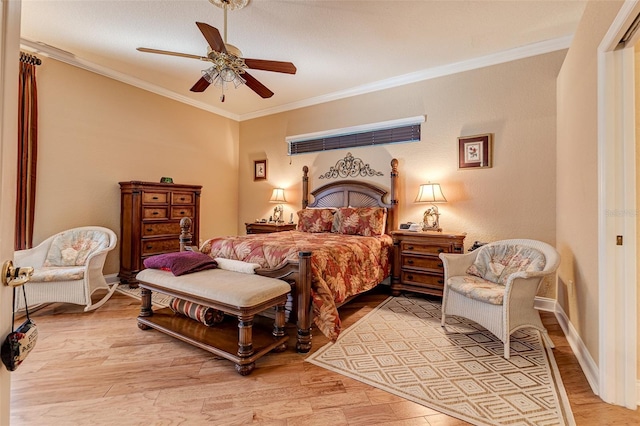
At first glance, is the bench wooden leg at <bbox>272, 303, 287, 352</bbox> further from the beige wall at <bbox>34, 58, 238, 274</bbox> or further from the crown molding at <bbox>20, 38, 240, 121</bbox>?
the crown molding at <bbox>20, 38, 240, 121</bbox>

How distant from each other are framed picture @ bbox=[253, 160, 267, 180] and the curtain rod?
3243 mm

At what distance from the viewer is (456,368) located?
2.11 metres

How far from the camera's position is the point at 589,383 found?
75.3 inches

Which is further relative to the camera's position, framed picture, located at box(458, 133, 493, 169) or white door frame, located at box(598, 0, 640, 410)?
framed picture, located at box(458, 133, 493, 169)

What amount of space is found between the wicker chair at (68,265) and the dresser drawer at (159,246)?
1.99ft

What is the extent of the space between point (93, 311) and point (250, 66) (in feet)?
10.1

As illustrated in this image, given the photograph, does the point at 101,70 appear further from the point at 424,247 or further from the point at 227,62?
the point at 424,247

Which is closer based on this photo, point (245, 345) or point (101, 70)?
point (245, 345)

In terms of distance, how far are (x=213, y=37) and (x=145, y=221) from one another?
9.39ft

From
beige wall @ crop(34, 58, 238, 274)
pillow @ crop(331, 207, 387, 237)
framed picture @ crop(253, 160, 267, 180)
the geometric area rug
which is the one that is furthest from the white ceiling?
the geometric area rug

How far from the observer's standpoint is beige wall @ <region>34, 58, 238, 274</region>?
3.64 meters

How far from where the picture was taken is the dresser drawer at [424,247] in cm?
348

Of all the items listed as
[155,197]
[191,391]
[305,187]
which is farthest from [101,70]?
[191,391]

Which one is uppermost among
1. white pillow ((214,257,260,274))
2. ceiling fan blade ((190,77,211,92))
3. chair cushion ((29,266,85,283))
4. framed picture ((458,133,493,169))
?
ceiling fan blade ((190,77,211,92))
